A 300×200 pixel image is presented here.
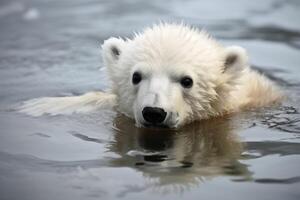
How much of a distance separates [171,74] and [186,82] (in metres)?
0.17

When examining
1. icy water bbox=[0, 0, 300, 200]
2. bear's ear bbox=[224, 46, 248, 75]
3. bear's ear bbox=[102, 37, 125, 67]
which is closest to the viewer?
icy water bbox=[0, 0, 300, 200]

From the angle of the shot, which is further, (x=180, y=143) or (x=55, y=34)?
(x=55, y=34)

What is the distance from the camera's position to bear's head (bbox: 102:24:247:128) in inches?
232

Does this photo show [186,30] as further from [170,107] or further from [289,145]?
[289,145]

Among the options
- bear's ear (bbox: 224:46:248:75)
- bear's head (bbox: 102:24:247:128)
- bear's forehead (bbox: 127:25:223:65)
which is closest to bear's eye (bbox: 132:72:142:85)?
bear's head (bbox: 102:24:247:128)

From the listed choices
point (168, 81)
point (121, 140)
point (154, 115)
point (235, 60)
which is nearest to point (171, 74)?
point (168, 81)

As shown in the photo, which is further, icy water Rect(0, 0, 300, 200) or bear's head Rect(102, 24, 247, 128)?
bear's head Rect(102, 24, 247, 128)

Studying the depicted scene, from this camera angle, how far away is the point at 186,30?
6.60m

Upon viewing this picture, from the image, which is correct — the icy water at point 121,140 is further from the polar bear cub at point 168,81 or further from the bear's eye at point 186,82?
the bear's eye at point 186,82

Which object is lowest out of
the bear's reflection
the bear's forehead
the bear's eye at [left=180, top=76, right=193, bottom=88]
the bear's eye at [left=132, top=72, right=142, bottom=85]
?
the bear's reflection

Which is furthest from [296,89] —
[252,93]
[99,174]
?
[99,174]

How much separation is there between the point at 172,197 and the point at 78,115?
7.90 ft

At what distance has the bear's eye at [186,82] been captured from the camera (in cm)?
614

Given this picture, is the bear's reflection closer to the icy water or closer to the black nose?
the icy water
